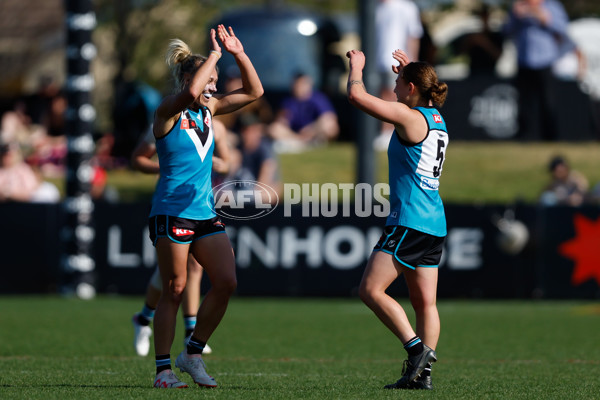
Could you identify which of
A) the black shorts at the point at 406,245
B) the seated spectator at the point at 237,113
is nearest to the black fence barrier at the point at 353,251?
the seated spectator at the point at 237,113

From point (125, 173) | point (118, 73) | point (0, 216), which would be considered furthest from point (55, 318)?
point (118, 73)

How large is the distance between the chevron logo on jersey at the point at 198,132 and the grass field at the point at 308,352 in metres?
1.46

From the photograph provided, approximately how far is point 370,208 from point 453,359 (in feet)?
21.2

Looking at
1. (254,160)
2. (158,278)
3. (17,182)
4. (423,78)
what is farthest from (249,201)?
(423,78)

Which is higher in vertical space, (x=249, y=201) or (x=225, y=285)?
(x=249, y=201)

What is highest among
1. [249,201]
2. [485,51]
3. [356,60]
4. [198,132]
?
[485,51]

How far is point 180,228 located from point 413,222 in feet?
4.62

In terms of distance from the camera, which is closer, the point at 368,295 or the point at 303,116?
the point at 368,295

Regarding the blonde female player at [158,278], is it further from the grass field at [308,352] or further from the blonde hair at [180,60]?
the blonde hair at [180,60]

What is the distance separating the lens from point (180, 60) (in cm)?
713

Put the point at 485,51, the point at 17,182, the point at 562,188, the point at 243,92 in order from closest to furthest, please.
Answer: the point at 243,92
the point at 17,182
the point at 562,188
the point at 485,51

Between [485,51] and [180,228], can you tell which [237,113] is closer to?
[485,51]

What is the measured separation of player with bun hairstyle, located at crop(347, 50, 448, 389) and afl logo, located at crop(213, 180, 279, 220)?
530 cm

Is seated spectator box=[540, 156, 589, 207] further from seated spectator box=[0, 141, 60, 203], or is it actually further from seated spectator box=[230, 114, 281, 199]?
seated spectator box=[0, 141, 60, 203]
